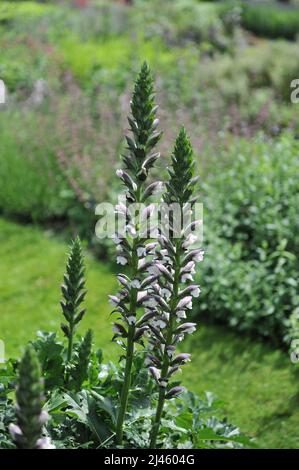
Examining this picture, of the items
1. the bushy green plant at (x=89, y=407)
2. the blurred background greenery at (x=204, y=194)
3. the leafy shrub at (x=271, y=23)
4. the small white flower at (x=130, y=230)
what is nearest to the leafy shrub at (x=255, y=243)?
the blurred background greenery at (x=204, y=194)

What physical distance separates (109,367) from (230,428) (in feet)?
2.51

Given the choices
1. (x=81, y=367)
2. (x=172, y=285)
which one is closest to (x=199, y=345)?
(x=81, y=367)

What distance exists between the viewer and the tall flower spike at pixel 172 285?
311cm

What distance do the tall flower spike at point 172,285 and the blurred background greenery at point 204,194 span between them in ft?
6.02

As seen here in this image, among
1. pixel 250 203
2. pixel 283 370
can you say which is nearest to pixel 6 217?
pixel 250 203

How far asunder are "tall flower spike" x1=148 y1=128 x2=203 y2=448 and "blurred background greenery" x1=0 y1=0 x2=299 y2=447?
1834mm

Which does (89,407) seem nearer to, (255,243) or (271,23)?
(255,243)

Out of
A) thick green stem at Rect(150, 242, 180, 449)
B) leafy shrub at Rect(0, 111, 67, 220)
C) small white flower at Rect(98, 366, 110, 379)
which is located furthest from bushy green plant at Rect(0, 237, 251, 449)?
leafy shrub at Rect(0, 111, 67, 220)

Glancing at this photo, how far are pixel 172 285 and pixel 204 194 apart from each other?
14.1 feet

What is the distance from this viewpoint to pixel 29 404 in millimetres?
2539

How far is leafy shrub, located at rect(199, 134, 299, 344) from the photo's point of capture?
6.02m

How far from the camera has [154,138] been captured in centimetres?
310

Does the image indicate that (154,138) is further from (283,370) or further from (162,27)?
(162,27)

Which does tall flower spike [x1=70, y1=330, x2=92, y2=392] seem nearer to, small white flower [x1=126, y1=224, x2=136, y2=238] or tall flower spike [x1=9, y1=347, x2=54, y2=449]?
small white flower [x1=126, y1=224, x2=136, y2=238]
